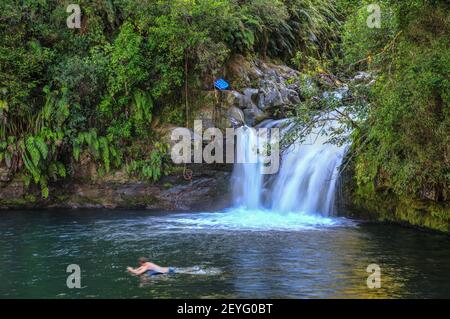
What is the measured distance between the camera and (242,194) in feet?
60.6

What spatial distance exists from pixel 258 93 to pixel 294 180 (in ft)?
12.9

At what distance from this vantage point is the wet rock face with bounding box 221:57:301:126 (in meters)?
19.2

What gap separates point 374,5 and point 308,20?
11.3 metres

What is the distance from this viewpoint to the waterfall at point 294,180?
53.9 ft

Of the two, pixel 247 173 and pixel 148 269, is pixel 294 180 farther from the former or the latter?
pixel 148 269

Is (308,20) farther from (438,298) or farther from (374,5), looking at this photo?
(438,298)

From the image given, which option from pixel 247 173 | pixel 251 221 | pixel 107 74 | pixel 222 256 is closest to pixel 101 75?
pixel 107 74

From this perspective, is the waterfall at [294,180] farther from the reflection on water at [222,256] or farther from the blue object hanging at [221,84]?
the blue object hanging at [221,84]

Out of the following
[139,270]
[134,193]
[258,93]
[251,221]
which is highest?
[258,93]

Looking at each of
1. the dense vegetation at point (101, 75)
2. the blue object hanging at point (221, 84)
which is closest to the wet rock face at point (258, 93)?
the blue object hanging at point (221, 84)

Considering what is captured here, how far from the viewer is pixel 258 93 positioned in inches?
775

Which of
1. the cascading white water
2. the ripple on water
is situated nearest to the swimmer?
the ripple on water
